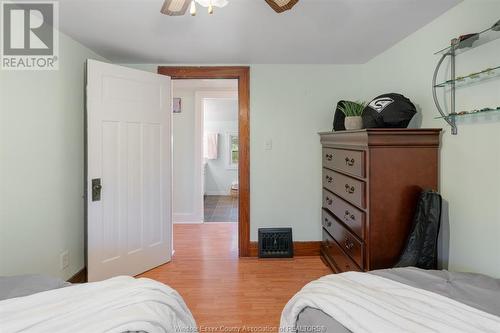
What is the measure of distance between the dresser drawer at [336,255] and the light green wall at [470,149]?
69 cm

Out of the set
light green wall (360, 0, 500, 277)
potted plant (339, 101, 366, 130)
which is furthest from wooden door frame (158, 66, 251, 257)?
light green wall (360, 0, 500, 277)

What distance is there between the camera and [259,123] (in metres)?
3.19

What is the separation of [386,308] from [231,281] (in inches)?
73.8

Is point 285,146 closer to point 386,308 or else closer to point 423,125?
point 423,125

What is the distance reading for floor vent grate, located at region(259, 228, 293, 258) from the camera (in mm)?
3150

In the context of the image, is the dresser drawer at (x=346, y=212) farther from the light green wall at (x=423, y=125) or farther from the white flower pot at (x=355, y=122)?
the white flower pot at (x=355, y=122)

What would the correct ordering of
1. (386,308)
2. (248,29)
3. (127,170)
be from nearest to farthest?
1. (386,308)
2. (248,29)
3. (127,170)

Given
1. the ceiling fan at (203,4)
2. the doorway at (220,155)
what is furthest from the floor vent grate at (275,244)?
the doorway at (220,155)

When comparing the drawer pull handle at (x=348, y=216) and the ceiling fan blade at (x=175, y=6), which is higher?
the ceiling fan blade at (x=175, y=6)

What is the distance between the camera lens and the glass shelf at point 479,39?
152cm

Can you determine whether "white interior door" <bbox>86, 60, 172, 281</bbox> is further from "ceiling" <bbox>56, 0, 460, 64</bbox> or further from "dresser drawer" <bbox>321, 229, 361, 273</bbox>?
"dresser drawer" <bbox>321, 229, 361, 273</bbox>

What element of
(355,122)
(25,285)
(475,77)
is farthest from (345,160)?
(25,285)

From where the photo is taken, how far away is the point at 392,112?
81.3 inches

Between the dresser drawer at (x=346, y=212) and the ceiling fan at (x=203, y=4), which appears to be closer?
the ceiling fan at (x=203, y=4)
